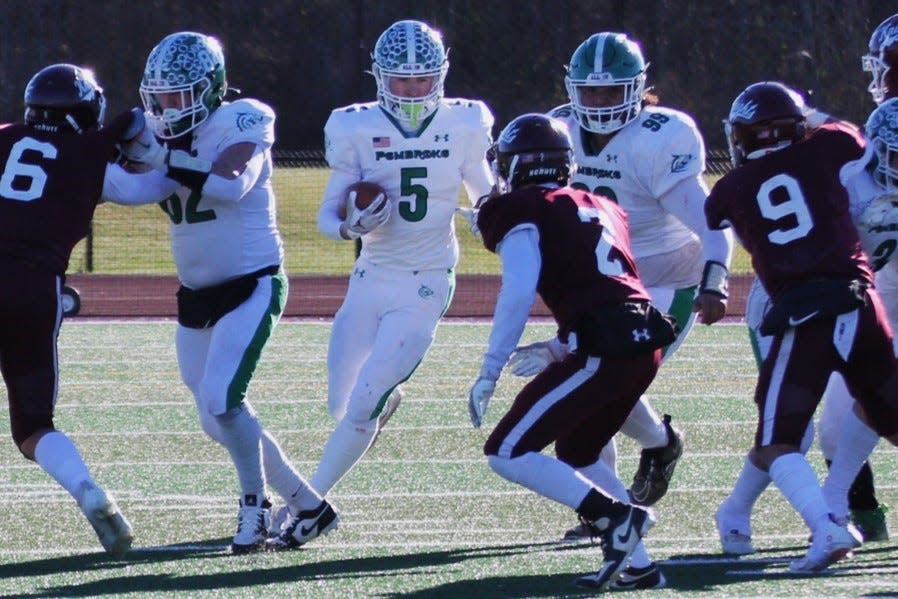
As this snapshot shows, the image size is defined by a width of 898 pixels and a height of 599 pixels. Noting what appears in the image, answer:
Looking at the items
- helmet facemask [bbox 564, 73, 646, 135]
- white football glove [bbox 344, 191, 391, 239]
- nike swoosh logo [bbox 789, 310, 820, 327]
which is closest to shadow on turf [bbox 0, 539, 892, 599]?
nike swoosh logo [bbox 789, 310, 820, 327]

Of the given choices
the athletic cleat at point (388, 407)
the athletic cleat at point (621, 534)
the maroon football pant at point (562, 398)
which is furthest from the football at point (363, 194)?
the athletic cleat at point (621, 534)

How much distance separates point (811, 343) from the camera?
485 centimetres

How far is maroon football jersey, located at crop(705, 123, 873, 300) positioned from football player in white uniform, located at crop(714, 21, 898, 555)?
0.43 ft

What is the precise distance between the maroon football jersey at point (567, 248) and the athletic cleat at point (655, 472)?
127 centimetres

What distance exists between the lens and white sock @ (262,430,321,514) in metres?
5.61

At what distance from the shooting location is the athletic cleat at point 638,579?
185 inches

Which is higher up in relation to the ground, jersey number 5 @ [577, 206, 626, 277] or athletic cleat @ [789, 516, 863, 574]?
jersey number 5 @ [577, 206, 626, 277]

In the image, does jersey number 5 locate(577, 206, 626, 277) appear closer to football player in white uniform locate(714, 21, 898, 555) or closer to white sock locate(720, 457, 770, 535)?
football player in white uniform locate(714, 21, 898, 555)

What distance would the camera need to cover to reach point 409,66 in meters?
5.91

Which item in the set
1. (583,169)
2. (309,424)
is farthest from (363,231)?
(309,424)

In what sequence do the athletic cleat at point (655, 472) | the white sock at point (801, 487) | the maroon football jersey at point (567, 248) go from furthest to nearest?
1. the athletic cleat at point (655, 472)
2. the maroon football jersey at point (567, 248)
3. the white sock at point (801, 487)

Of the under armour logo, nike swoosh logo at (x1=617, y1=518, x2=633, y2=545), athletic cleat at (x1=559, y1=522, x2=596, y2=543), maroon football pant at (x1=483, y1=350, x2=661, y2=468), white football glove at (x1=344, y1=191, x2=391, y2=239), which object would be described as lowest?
athletic cleat at (x1=559, y1=522, x2=596, y2=543)

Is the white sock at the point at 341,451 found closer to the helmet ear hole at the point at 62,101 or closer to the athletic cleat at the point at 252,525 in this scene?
the athletic cleat at the point at 252,525

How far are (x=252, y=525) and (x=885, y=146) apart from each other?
2.30 m
